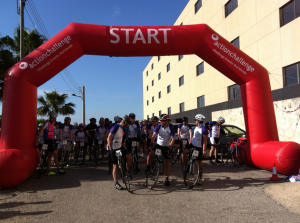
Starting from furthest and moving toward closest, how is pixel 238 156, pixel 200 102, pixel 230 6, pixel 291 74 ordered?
pixel 200 102 < pixel 230 6 < pixel 291 74 < pixel 238 156

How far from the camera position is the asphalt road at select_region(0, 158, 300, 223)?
4039mm

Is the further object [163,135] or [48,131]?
[48,131]

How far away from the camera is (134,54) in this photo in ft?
28.0

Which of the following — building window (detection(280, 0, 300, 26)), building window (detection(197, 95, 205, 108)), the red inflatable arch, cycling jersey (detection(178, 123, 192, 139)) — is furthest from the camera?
building window (detection(197, 95, 205, 108))

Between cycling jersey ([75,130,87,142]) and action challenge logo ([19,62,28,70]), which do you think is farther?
cycling jersey ([75,130,87,142])

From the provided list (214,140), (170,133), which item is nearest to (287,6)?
(214,140)

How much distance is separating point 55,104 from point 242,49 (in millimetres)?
20074

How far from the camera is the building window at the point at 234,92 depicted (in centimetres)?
1692

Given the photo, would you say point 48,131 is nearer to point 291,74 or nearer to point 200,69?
point 291,74

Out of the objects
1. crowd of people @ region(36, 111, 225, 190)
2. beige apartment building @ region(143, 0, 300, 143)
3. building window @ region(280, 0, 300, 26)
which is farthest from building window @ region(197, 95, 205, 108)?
crowd of people @ region(36, 111, 225, 190)

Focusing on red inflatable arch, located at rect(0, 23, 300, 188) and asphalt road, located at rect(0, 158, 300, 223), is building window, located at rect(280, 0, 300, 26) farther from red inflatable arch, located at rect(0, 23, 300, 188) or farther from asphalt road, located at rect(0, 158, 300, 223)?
asphalt road, located at rect(0, 158, 300, 223)

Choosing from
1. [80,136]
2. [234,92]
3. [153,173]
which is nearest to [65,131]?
[80,136]

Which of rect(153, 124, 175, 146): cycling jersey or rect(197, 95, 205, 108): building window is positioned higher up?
rect(197, 95, 205, 108): building window

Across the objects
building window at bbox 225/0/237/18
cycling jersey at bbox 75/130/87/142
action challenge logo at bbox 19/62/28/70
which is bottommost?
cycling jersey at bbox 75/130/87/142
